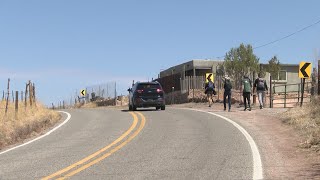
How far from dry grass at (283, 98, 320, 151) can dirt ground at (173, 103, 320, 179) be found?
232 mm

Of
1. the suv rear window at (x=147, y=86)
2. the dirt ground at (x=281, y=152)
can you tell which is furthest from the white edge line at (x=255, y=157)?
the suv rear window at (x=147, y=86)

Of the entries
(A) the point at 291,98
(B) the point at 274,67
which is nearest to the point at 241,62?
(B) the point at 274,67

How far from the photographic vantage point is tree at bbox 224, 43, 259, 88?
48.1 m

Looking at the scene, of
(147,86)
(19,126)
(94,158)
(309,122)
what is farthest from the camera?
(147,86)

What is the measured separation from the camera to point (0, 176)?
8.88 meters

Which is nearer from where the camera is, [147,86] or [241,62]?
[147,86]

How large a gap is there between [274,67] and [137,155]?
1616 inches

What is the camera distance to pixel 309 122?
1526 centimetres

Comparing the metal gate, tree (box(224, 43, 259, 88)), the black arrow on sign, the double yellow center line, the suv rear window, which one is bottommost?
the double yellow center line

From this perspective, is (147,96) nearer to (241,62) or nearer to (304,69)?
(304,69)

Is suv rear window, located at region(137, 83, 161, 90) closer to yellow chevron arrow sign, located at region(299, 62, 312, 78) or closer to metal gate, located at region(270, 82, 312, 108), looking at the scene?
metal gate, located at region(270, 82, 312, 108)

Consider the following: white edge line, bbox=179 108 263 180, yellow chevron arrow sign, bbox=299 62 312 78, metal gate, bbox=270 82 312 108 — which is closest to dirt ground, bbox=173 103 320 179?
white edge line, bbox=179 108 263 180

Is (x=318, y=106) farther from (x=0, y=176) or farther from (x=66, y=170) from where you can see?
(x=0, y=176)

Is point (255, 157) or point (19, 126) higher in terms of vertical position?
point (19, 126)
